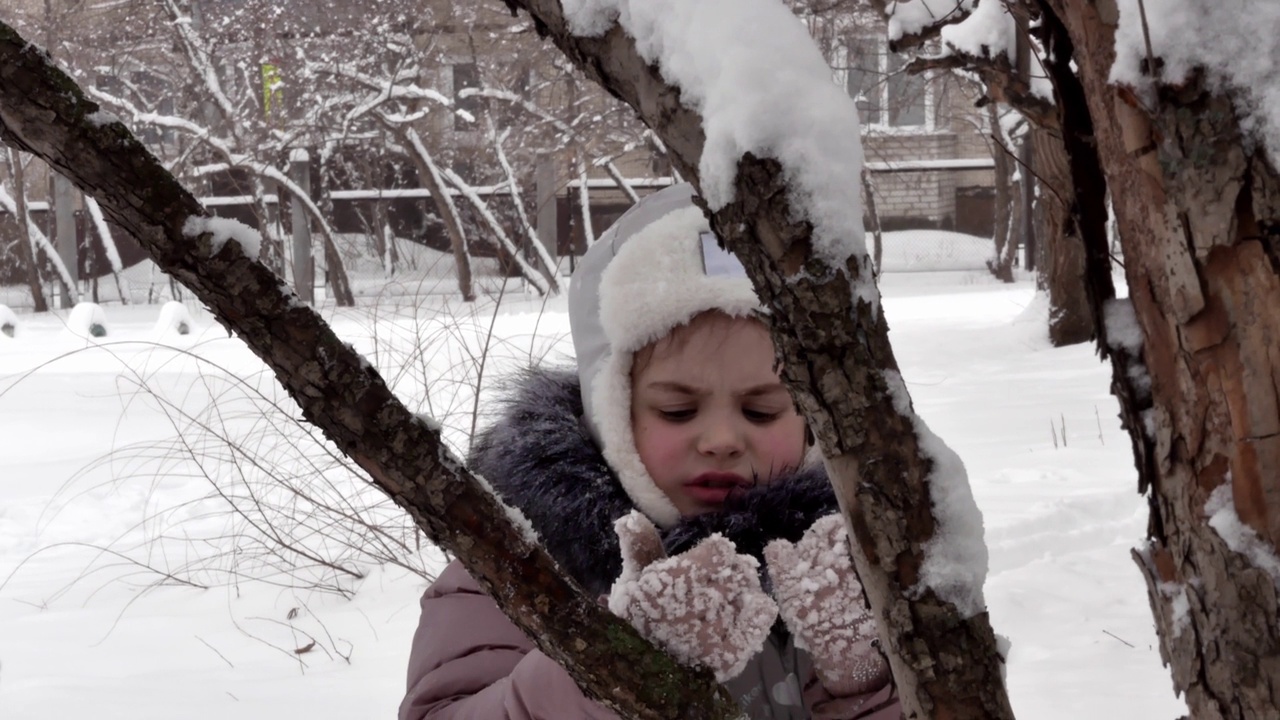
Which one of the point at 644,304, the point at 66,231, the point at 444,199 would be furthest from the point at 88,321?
the point at 644,304

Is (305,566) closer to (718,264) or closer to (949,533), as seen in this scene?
(718,264)

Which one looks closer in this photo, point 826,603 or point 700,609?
point 700,609

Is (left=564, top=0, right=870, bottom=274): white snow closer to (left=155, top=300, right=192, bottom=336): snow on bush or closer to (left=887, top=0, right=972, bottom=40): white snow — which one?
(left=887, top=0, right=972, bottom=40): white snow

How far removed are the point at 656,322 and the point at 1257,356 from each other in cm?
111

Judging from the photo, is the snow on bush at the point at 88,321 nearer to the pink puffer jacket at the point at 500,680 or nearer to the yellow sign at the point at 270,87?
the yellow sign at the point at 270,87

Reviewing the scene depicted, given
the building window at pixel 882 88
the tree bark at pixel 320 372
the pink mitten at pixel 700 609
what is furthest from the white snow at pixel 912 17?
the building window at pixel 882 88

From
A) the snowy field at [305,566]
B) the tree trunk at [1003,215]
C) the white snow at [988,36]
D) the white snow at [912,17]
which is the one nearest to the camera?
the snowy field at [305,566]

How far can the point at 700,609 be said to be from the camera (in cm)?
114

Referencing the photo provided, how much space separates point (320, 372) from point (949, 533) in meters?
0.43

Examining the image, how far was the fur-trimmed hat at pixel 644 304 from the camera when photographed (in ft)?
5.62

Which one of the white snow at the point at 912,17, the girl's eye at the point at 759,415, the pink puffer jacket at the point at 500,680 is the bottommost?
the pink puffer jacket at the point at 500,680

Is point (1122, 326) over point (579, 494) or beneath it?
over

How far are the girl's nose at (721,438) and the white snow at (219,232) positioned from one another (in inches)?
35.4

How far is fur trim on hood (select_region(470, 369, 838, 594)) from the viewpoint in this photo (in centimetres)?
160
